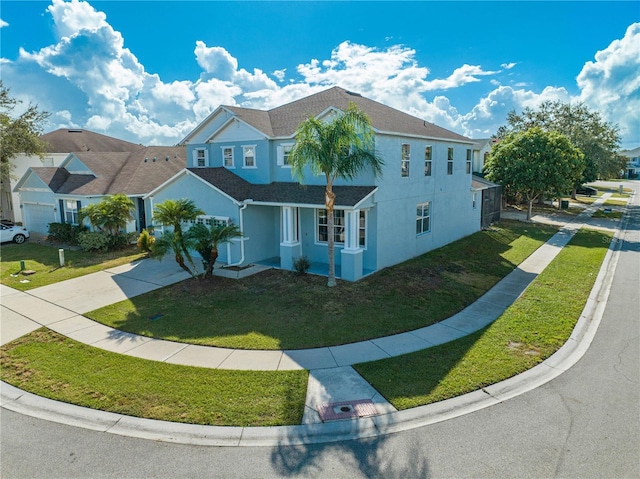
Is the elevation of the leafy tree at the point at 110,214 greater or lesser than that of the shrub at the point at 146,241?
greater

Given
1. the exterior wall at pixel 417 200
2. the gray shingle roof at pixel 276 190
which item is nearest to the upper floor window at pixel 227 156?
the gray shingle roof at pixel 276 190

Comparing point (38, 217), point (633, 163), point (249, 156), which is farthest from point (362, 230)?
point (633, 163)

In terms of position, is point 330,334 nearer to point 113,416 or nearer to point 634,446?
point 113,416

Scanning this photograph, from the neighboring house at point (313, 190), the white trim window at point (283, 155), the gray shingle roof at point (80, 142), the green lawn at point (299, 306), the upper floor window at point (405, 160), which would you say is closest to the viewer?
the green lawn at point (299, 306)

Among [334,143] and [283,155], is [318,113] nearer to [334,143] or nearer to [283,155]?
[283,155]

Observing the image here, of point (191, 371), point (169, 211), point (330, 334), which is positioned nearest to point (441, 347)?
point (330, 334)

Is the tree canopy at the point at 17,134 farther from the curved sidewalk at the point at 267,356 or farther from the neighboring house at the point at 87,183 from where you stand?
the curved sidewalk at the point at 267,356

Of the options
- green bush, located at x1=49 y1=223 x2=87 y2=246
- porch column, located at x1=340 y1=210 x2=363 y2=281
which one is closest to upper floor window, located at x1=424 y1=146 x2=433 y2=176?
porch column, located at x1=340 y1=210 x2=363 y2=281
